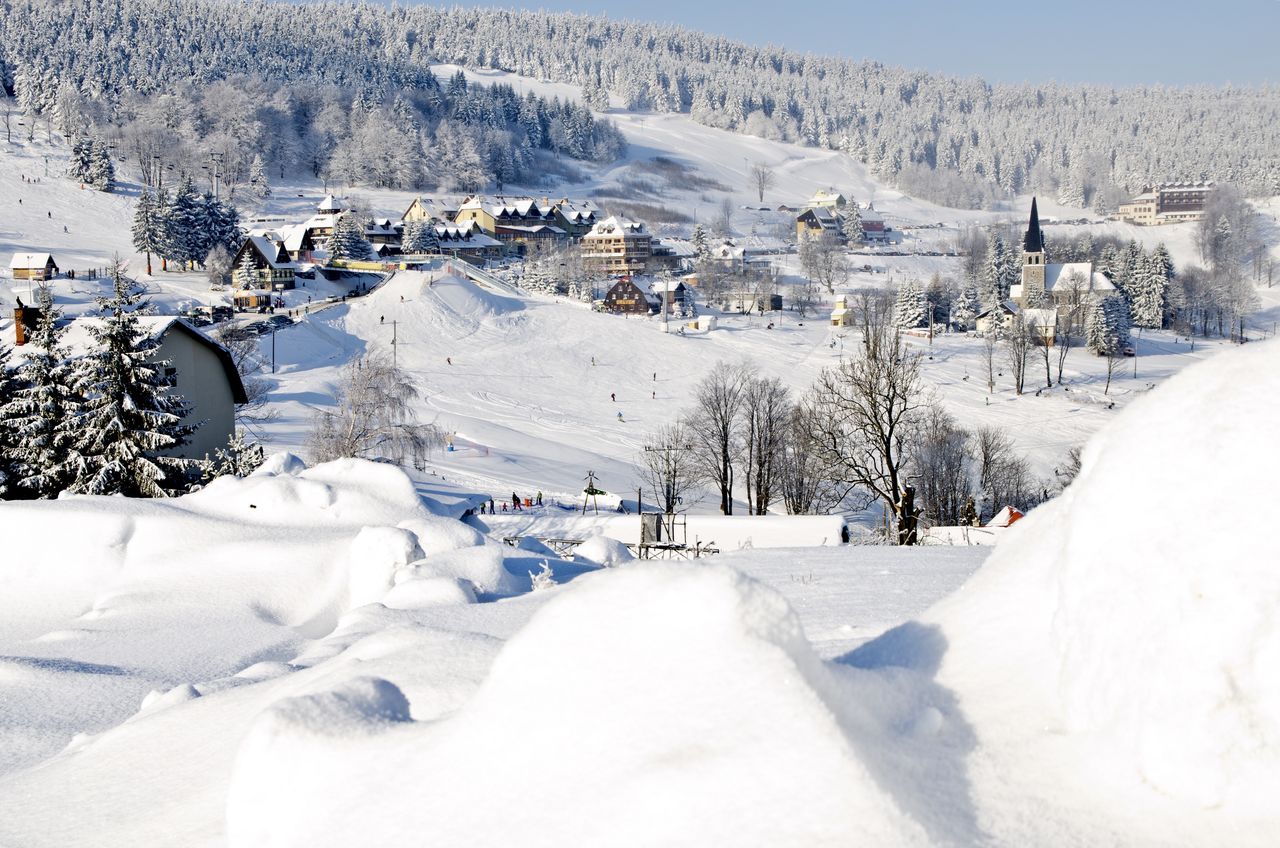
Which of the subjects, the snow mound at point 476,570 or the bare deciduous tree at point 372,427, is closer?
the snow mound at point 476,570

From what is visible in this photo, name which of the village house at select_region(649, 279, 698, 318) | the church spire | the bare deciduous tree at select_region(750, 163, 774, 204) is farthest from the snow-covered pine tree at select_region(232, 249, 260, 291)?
the bare deciduous tree at select_region(750, 163, 774, 204)

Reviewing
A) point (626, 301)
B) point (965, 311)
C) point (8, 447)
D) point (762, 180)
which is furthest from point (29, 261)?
point (762, 180)

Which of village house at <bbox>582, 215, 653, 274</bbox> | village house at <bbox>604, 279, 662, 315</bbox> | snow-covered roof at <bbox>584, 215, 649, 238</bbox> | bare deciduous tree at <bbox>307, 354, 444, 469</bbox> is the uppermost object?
snow-covered roof at <bbox>584, 215, 649, 238</bbox>

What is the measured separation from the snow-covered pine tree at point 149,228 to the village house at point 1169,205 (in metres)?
151

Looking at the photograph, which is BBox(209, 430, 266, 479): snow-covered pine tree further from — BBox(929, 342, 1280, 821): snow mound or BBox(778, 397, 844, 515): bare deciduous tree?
BBox(929, 342, 1280, 821): snow mound

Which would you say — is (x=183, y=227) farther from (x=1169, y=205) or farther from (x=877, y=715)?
(x=1169, y=205)

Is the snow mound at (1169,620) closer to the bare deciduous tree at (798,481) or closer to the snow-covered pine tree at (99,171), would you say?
the bare deciduous tree at (798,481)

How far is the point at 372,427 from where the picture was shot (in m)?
33.5

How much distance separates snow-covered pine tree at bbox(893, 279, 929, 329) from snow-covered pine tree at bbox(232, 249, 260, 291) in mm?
49276

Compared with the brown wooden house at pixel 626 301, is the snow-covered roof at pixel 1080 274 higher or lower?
higher

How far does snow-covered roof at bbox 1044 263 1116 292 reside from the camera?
9162 centimetres

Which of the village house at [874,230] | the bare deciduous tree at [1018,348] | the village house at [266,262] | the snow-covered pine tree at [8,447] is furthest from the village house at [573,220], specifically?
the snow-covered pine tree at [8,447]

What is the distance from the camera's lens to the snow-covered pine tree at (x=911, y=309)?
85.8 meters

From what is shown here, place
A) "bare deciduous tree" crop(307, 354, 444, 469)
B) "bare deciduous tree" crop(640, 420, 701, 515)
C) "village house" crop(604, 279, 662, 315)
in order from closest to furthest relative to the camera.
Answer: "bare deciduous tree" crop(307, 354, 444, 469) < "bare deciduous tree" crop(640, 420, 701, 515) < "village house" crop(604, 279, 662, 315)
